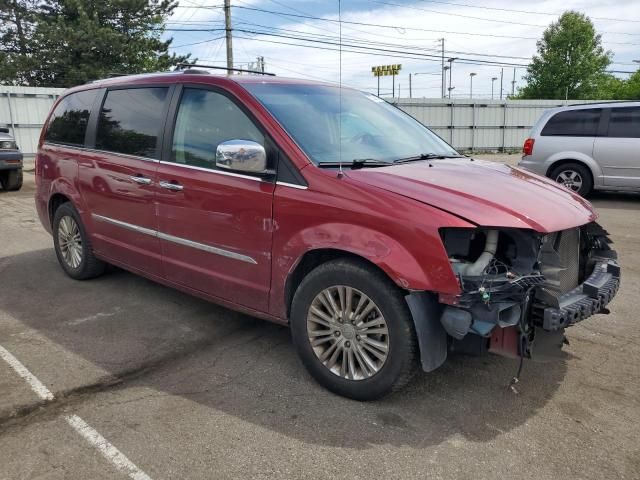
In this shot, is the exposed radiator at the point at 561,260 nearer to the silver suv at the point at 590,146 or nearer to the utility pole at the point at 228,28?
the silver suv at the point at 590,146

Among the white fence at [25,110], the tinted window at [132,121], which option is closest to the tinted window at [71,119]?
the tinted window at [132,121]

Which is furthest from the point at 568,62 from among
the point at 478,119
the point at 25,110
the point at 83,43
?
the point at 25,110

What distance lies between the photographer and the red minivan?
282cm

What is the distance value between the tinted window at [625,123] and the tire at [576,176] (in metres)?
0.77

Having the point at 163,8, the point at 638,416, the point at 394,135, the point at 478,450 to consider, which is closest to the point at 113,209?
the point at 394,135

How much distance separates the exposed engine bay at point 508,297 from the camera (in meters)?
2.74

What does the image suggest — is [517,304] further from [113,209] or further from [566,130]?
[566,130]

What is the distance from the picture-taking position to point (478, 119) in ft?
81.0

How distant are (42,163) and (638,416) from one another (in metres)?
5.61

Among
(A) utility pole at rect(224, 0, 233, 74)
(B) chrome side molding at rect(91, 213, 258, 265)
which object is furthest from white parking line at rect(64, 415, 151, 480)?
(A) utility pole at rect(224, 0, 233, 74)

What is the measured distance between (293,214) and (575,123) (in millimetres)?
8814

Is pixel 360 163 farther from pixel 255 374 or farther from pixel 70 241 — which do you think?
pixel 70 241

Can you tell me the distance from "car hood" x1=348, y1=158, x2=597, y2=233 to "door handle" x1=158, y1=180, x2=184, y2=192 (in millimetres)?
1338

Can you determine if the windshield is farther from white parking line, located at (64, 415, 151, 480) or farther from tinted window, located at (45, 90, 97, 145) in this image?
tinted window, located at (45, 90, 97, 145)
